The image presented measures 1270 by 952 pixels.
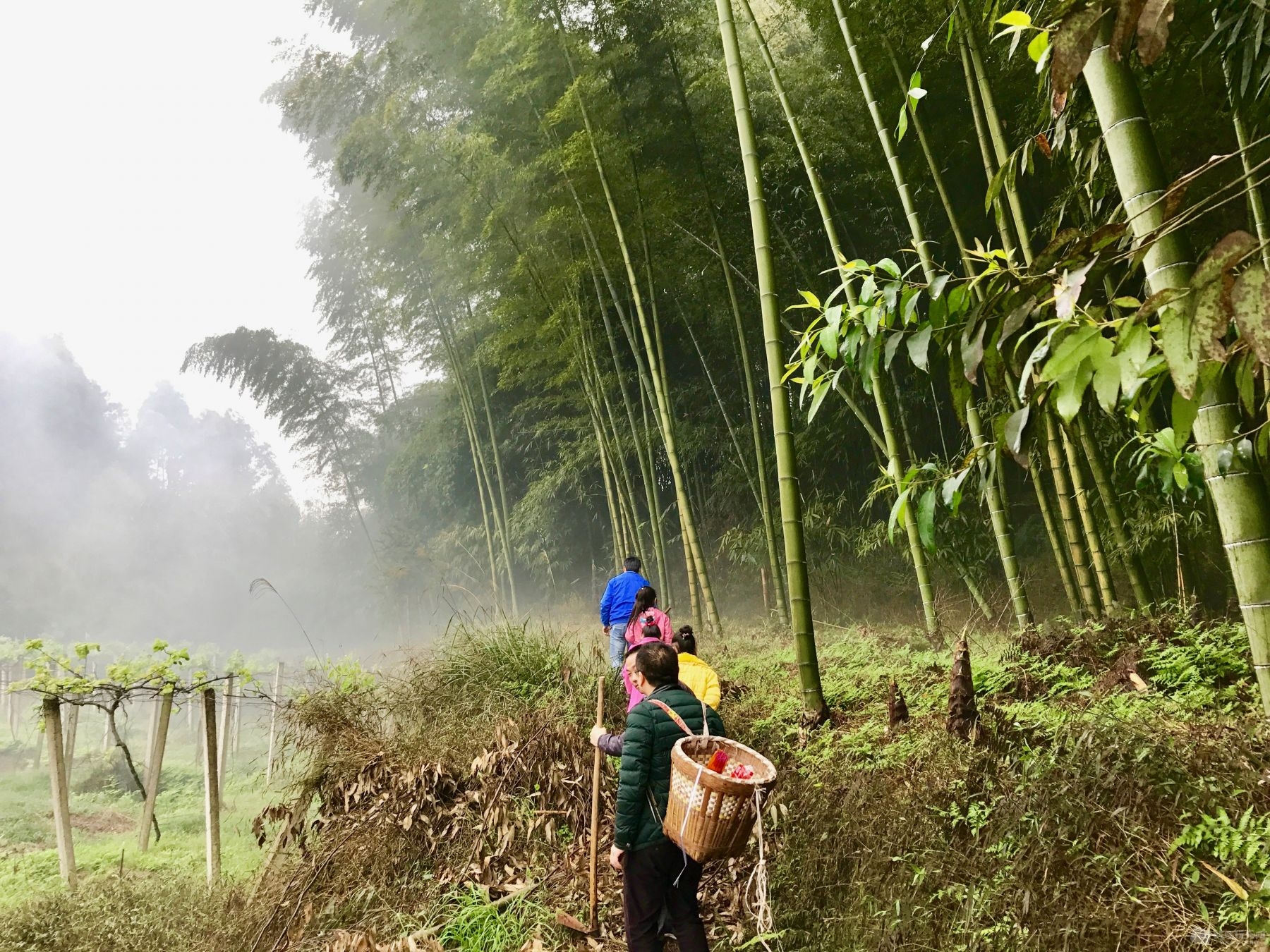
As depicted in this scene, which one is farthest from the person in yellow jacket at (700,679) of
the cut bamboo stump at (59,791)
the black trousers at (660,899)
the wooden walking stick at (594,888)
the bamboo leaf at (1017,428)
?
the cut bamboo stump at (59,791)

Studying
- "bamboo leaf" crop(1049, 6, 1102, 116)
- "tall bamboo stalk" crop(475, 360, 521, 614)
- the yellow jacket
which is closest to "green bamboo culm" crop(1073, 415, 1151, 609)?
A: the yellow jacket

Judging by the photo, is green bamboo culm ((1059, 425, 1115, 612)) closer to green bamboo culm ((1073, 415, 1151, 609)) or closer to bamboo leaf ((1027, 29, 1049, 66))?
green bamboo culm ((1073, 415, 1151, 609))

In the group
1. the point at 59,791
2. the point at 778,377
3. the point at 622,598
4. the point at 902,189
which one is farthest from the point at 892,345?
the point at 59,791

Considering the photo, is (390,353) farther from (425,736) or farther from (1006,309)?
(1006,309)

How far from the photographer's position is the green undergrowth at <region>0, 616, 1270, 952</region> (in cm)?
156

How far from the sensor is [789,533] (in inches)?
106

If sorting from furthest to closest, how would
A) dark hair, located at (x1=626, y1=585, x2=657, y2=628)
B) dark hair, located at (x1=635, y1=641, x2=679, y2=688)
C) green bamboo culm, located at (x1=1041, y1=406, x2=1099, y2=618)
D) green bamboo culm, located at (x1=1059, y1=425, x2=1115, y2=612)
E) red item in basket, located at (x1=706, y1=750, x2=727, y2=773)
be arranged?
1. dark hair, located at (x1=626, y1=585, x2=657, y2=628)
2. green bamboo culm, located at (x1=1041, y1=406, x2=1099, y2=618)
3. green bamboo culm, located at (x1=1059, y1=425, x2=1115, y2=612)
4. dark hair, located at (x1=635, y1=641, x2=679, y2=688)
5. red item in basket, located at (x1=706, y1=750, x2=727, y2=773)

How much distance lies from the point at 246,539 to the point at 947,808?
21465mm

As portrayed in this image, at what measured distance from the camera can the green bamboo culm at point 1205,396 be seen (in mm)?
946

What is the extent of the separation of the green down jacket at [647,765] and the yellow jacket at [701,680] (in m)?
0.75

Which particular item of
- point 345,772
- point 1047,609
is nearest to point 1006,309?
point 345,772

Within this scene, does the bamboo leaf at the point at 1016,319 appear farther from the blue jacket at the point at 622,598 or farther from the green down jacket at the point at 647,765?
the blue jacket at the point at 622,598

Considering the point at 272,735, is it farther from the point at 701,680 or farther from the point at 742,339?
the point at 701,680

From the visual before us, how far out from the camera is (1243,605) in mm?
987
